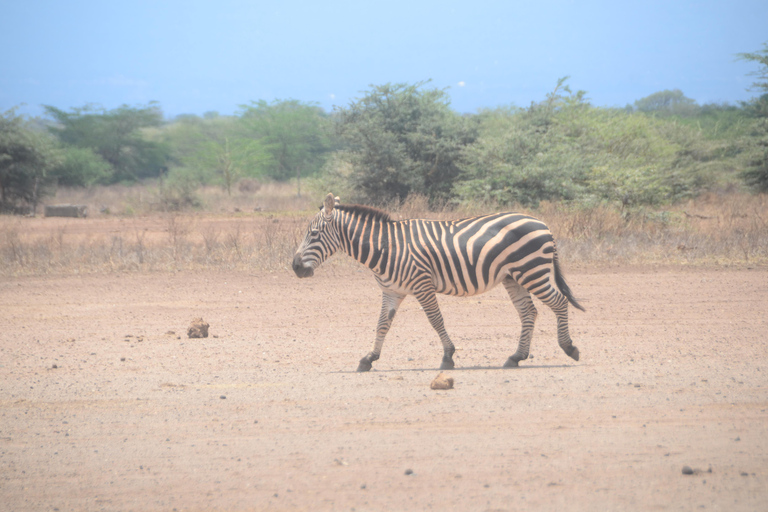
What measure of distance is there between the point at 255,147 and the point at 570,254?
1256 inches

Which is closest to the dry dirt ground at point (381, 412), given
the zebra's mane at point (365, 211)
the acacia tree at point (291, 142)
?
the zebra's mane at point (365, 211)

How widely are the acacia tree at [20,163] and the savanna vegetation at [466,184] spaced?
2.0 inches

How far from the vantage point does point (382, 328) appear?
6.27 m

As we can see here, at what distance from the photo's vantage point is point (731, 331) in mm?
7340

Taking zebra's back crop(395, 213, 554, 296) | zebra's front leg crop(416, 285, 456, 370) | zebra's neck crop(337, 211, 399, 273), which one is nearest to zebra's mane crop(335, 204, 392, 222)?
zebra's neck crop(337, 211, 399, 273)

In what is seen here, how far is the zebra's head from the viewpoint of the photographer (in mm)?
6230

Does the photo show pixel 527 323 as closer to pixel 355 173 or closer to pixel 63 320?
pixel 63 320

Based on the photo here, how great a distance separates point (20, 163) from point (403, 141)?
48.8 feet

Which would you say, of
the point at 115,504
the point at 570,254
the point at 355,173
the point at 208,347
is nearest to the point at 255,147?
the point at 355,173

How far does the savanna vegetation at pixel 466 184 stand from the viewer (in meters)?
13.0

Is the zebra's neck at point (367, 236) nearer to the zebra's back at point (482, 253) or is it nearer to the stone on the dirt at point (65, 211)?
the zebra's back at point (482, 253)

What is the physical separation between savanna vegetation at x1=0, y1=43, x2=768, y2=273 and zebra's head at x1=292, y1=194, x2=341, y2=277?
5987 millimetres

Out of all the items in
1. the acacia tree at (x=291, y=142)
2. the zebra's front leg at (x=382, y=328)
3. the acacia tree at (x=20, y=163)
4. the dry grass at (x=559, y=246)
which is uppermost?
the acacia tree at (x=291, y=142)

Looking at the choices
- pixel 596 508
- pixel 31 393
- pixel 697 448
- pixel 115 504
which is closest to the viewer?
pixel 596 508
